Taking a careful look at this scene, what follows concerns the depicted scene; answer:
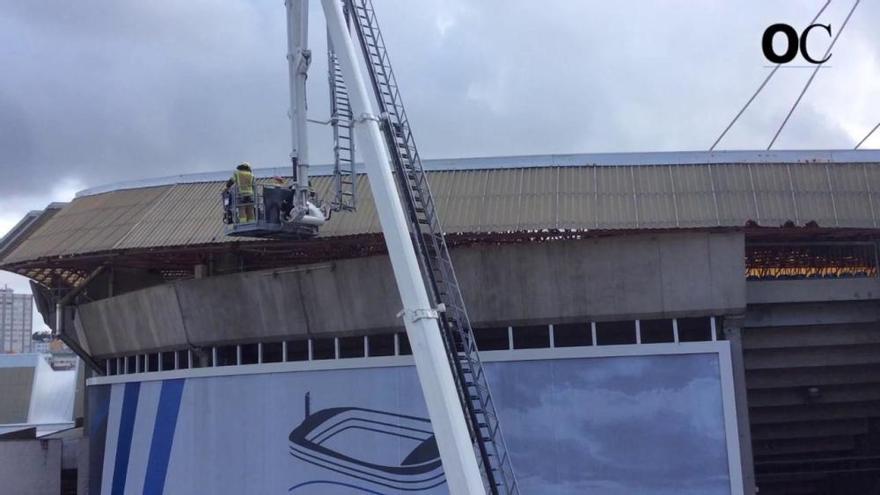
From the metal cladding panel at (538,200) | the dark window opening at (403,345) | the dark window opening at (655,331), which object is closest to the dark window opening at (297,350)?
the dark window opening at (403,345)

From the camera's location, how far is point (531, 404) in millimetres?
24469

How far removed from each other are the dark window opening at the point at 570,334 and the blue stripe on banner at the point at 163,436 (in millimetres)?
11379

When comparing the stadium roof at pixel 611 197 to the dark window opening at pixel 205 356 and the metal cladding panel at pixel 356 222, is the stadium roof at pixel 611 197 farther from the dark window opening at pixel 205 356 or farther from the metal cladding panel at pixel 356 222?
the dark window opening at pixel 205 356

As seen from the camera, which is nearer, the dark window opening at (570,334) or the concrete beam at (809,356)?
the dark window opening at (570,334)

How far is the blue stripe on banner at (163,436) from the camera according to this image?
2834 centimetres

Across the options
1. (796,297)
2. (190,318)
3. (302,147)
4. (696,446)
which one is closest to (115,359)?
(190,318)

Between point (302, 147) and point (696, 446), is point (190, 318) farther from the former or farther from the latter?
point (696, 446)

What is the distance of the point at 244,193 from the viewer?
21734 mm

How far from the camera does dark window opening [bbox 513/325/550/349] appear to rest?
24953 millimetres

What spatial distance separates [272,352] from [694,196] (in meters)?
12.5

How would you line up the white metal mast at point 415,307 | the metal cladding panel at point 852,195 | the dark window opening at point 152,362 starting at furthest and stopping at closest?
the dark window opening at point 152,362, the metal cladding panel at point 852,195, the white metal mast at point 415,307

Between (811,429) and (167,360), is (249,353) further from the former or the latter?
(811,429)

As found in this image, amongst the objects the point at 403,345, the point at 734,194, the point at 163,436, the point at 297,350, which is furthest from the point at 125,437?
the point at 734,194

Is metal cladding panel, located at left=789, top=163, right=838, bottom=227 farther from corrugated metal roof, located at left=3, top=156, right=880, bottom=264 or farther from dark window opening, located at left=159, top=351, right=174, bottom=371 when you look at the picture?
dark window opening, located at left=159, top=351, right=174, bottom=371
